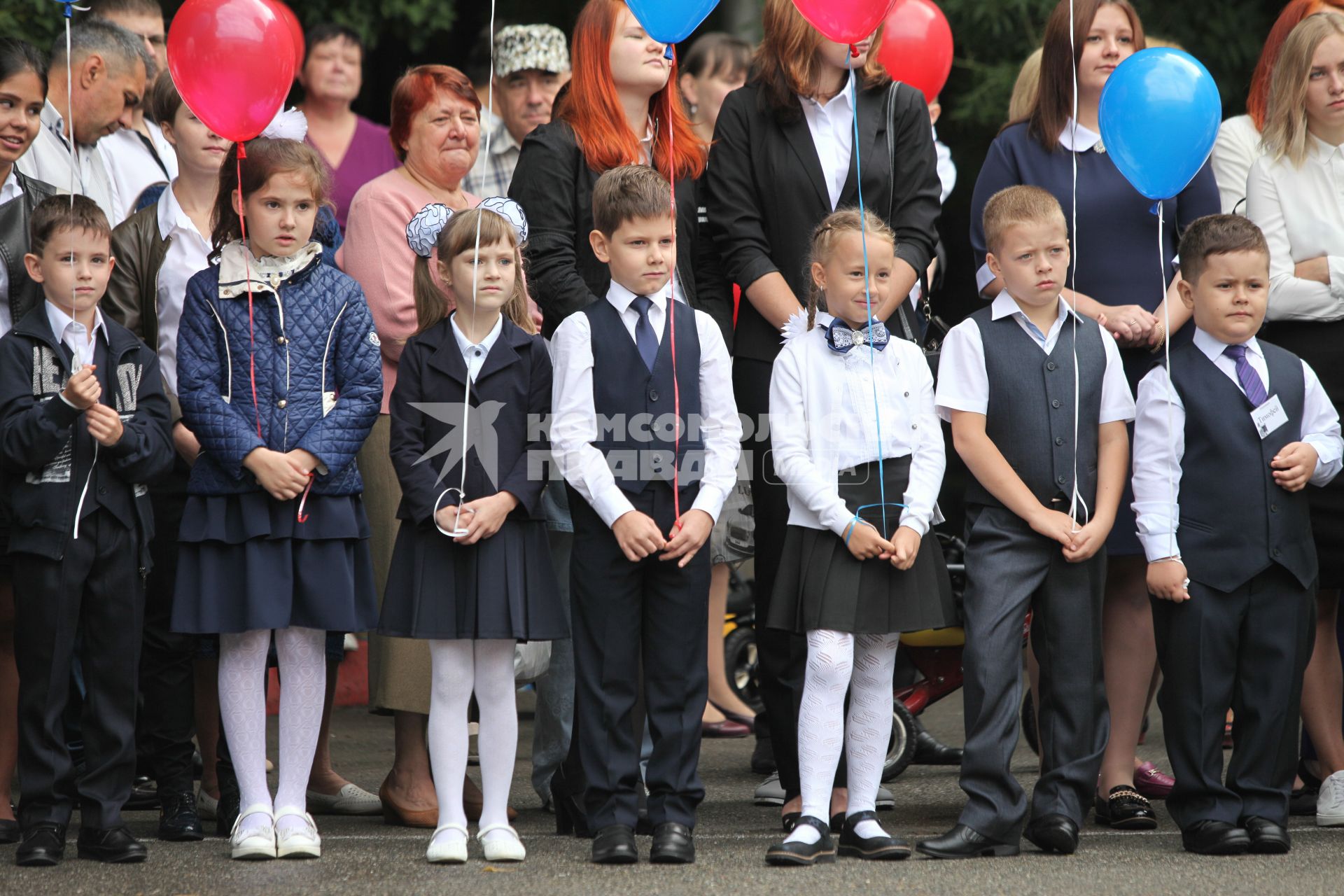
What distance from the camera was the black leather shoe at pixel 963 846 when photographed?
169 inches

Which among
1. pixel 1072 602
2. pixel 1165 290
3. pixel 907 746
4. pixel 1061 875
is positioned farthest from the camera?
pixel 907 746

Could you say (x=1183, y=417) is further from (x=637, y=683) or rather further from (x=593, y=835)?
(x=593, y=835)

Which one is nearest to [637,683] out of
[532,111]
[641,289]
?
[641,289]

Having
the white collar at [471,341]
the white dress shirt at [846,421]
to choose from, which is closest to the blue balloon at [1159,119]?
the white dress shirt at [846,421]

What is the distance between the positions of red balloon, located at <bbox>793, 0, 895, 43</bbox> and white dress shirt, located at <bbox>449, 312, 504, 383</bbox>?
1.21 metres

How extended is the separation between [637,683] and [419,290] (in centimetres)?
126

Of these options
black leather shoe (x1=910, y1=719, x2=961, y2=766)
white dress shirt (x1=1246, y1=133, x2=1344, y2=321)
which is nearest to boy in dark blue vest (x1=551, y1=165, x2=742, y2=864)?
black leather shoe (x1=910, y1=719, x2=961, y2=766)

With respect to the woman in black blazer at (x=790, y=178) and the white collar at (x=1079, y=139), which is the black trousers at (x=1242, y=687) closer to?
the woman in black blazer at (x=790, y=178)

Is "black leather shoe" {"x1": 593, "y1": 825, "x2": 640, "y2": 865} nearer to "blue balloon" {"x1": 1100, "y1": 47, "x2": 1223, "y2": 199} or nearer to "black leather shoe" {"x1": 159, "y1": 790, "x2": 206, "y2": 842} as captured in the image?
"black leather shoe" {"x1": 159, "y1": 790, "x2": 206, "y2": 842}

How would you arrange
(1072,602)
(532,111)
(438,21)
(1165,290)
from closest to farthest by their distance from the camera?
(1072,602) < (1165,290) < (532,111) < (438,21)

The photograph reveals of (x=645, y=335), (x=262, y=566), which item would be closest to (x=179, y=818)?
(x=262, y=566)

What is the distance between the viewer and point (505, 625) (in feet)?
14.3

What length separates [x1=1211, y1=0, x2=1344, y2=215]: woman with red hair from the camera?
527 cm

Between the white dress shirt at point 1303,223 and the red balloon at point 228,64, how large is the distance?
296cm
